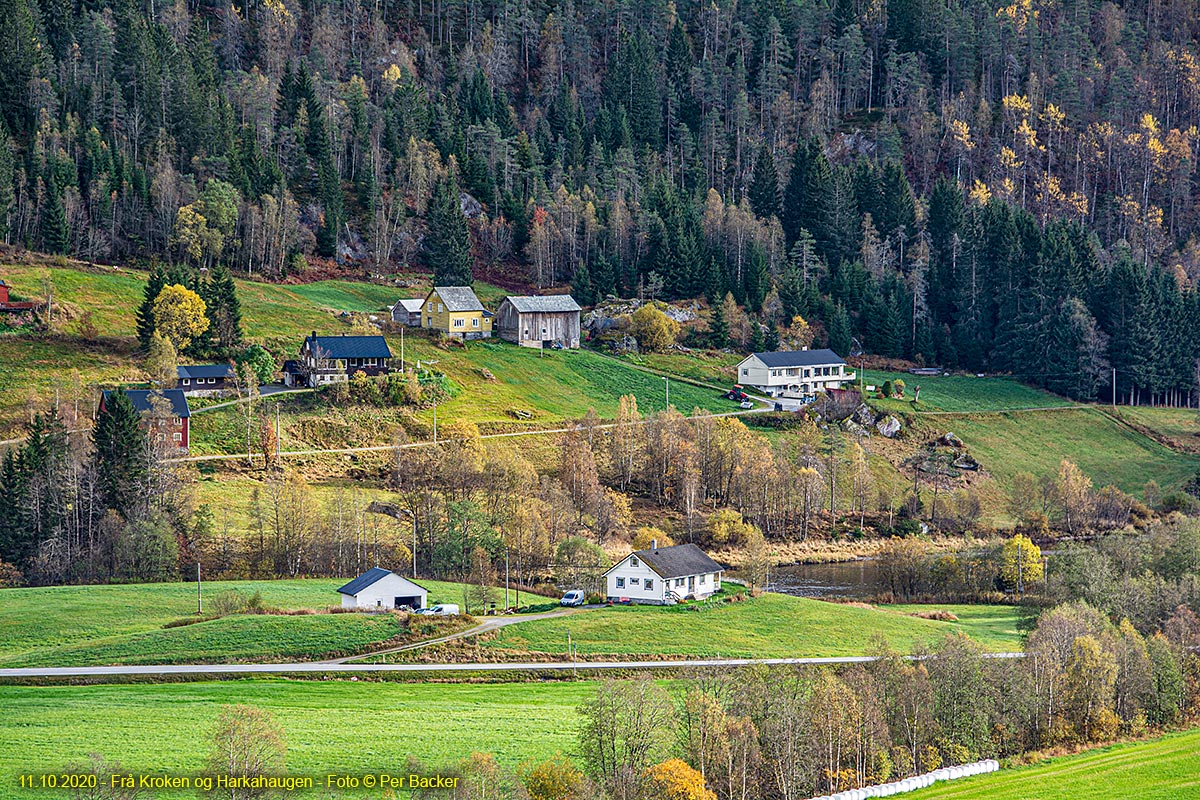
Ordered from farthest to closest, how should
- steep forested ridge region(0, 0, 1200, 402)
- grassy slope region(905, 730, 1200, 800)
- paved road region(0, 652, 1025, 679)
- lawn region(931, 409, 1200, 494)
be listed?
steep forested ridge region(0, 0, 1200, 402) → lawn region(931, 409, 1200, 494) → paved road region(0, 652, 1025, 679) → grassy slope region(905, 730, 1200, 800)

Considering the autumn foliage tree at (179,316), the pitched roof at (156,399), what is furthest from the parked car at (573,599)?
the autumn foliage tree at (179,316)

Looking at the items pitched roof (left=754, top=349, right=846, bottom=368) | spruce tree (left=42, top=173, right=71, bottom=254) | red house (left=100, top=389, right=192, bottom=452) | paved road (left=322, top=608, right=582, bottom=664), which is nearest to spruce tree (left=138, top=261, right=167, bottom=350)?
red house (left=100, top=389, right=192, bottom=452)

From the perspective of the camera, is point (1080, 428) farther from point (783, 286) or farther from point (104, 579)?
point (104, 579)

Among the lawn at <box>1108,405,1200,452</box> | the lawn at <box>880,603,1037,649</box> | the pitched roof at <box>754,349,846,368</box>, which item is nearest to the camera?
the lawn at <box>880,603,1037,649</box>

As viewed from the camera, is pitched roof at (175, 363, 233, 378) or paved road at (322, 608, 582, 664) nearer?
paved road at (322, 608, 582, 664)

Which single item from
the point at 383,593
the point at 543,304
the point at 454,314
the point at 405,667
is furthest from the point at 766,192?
the point at 405,667

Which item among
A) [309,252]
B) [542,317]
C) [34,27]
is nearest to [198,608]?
[542,317]

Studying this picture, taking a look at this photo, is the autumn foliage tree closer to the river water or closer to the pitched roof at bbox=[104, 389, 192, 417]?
the pitched roof at bbox=[104, 389, 192, 417]
